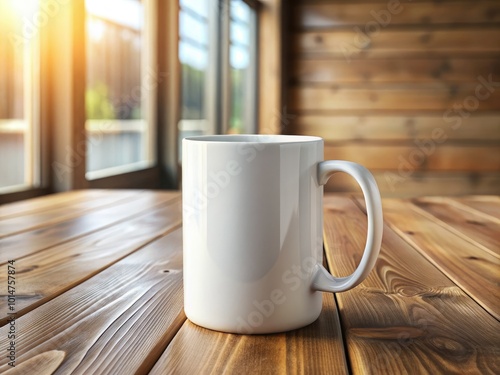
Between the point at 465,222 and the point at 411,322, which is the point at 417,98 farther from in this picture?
the point at 411,322

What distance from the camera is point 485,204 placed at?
1.21 metres

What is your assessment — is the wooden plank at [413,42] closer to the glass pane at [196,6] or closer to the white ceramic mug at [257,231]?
the glass pane at [196,6]

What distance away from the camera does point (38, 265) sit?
0.66 metres

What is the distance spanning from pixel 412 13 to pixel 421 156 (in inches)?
31.8

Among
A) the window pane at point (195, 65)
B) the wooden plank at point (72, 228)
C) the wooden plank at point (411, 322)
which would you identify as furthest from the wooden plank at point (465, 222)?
the window pane at point (195, 65)

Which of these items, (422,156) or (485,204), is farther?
(422,156)

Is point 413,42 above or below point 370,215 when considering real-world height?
above

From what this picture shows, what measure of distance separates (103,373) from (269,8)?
330 cm

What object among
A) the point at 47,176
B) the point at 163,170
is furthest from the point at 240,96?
the point at 47,176

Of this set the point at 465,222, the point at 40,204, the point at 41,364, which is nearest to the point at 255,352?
the point at 41,364

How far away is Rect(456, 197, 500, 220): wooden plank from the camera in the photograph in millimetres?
1103

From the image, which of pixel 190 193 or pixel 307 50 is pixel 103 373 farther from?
pixel 307 50

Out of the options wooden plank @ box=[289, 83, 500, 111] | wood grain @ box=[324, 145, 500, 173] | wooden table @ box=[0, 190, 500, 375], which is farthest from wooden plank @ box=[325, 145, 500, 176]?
wooden table @ box=[0, 190, 500, 375]

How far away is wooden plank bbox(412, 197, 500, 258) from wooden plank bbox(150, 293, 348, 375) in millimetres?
392
